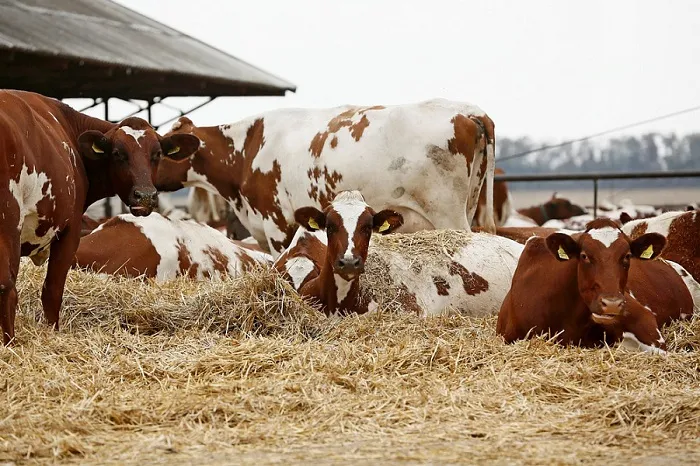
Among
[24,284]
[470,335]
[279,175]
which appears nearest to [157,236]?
[279,175]

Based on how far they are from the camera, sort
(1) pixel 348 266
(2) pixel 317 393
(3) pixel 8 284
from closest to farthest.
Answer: (2) pixel 317 393, (3) pixel 8 284, (1) pixel 348 266

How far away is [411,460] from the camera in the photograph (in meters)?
3.58

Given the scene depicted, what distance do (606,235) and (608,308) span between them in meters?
0.53

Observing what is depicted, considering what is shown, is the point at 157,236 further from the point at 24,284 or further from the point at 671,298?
the point at 671,298

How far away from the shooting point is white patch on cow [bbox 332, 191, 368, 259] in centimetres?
686

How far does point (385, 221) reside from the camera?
7.22m

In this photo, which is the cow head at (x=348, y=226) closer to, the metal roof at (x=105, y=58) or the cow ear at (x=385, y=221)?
the cow ear at (x=385, y=221)

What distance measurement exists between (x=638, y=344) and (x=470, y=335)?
102 cm

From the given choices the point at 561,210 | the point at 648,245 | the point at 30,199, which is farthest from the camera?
the point at 561,210

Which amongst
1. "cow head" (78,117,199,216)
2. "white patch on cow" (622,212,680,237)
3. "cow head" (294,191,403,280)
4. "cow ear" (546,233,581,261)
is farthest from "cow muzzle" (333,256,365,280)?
"white patch on cow" (622,212,680,237)

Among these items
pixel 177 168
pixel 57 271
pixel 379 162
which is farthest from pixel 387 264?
pixel 177 168

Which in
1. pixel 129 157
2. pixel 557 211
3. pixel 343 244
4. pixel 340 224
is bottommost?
pixel 557 211

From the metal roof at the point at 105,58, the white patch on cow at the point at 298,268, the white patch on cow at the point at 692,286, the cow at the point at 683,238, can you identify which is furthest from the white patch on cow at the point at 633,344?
the metal roof at the point at 105,58

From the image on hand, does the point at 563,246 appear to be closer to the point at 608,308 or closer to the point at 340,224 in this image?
the point at 608,308
